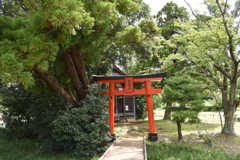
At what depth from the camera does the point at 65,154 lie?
6.30 m

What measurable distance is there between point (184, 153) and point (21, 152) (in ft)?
19.1

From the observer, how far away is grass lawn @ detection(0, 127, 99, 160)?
19.8 feet

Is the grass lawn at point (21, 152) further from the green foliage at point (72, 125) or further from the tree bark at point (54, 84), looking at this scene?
the tree bark at point (54, 84)

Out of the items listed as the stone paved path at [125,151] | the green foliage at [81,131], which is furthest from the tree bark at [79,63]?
the stone paved path at [125,151]

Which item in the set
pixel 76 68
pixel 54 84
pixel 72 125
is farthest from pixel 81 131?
pixel 76 68

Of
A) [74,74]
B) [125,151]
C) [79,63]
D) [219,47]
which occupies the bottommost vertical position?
[125,151]

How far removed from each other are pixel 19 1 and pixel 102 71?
5487 mm

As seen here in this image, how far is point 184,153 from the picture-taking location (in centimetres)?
602

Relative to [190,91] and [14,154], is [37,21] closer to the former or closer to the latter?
[14,154]

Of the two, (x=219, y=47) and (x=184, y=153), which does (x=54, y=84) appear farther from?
(x=219, y=47)

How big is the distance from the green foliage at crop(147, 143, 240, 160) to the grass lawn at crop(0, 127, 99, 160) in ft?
6.87

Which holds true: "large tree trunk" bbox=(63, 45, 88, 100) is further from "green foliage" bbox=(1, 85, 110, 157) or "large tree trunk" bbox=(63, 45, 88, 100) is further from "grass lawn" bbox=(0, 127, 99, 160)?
"grass lawn" bbox=(0, 127, 99, 160)

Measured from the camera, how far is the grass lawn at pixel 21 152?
6.03m

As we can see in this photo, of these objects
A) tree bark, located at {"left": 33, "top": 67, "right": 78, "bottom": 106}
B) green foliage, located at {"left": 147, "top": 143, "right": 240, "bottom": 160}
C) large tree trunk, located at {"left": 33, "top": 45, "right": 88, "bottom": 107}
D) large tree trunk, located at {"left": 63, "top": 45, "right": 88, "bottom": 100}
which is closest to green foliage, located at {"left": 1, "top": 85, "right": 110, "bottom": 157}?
tree bark, located at {"left": 33, "top": 67, "right": 78, "bottom": 106}
